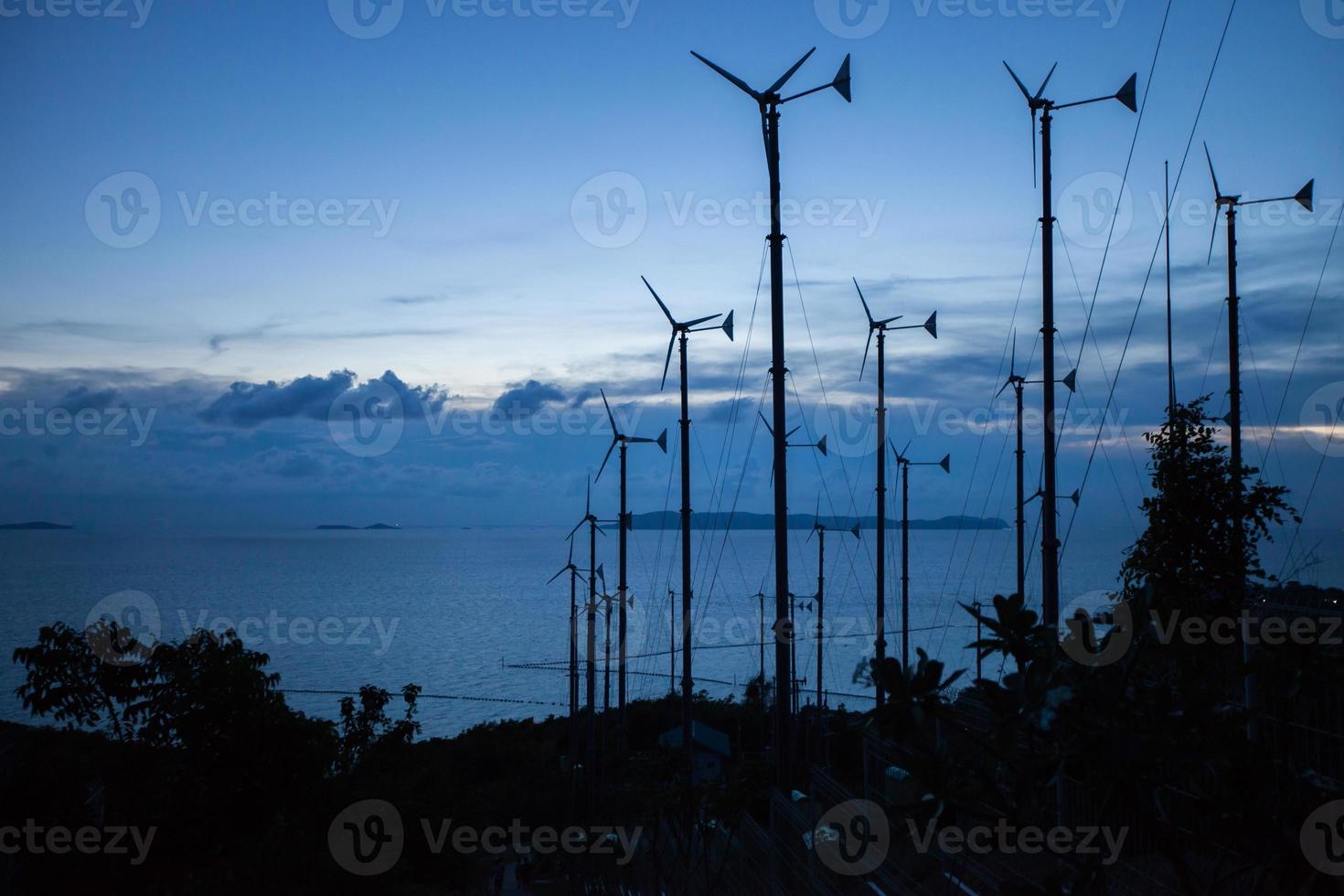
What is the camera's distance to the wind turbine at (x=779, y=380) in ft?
44.6

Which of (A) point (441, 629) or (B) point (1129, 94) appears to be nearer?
(B) point (1129, 94)

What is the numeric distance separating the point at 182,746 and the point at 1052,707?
57.8ft

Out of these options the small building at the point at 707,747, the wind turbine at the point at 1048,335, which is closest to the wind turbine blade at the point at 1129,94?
the wind turbine at the point at 1048,335

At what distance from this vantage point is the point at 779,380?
14789 mm

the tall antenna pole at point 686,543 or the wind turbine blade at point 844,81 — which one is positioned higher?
the wind turbine blade at point 844,81

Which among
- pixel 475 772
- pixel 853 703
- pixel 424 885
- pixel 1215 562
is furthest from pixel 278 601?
pixel 1215 562

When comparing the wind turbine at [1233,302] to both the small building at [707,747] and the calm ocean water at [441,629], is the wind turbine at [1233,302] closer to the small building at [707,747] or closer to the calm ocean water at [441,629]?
the calm ocean water at [441,629]

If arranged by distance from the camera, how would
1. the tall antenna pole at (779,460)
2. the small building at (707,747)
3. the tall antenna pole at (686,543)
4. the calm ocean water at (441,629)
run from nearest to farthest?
the tall antenna pole at (779,460), the tall antenna pole at (686,543), the small building at (707,747), the calm ocean water at (441,629)

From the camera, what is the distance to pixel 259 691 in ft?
60.4

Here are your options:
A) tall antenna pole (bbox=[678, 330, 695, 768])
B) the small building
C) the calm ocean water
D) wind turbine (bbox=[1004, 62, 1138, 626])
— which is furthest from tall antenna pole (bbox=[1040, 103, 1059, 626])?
the small building

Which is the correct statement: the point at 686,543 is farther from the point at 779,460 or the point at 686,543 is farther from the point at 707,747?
the point at 707,747

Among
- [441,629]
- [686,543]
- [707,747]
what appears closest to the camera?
[686,543]

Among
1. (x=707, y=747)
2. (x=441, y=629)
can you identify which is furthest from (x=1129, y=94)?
(x=441, y=629)

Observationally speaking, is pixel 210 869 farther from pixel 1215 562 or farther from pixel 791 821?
pixel 1215 562
